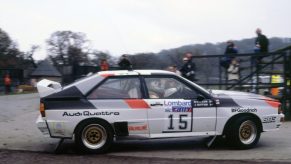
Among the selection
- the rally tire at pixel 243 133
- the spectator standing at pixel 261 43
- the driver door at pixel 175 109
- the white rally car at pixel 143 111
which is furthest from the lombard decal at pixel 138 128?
the spectator standing at pixel 261 43

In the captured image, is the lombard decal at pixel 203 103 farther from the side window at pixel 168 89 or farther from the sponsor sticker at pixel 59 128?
the sponsor sticker at pixel 59 128

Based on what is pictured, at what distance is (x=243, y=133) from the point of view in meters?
9.21

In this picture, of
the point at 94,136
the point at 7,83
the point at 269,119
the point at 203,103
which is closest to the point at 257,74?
the point at 269,119

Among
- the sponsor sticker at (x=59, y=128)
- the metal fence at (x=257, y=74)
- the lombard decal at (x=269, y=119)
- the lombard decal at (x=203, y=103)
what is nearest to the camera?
the sponsor sticker at (x=59, y=128)

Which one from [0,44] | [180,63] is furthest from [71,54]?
[180,63]

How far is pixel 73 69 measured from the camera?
802 inches

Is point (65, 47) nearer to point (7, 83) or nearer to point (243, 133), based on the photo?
point (7, 83)

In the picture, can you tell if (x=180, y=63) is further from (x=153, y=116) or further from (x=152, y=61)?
(x=153, y=116)

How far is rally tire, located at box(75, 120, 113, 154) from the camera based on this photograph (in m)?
8.62

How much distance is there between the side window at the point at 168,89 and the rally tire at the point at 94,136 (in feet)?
3.61

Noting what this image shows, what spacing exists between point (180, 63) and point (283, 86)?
3999 mm

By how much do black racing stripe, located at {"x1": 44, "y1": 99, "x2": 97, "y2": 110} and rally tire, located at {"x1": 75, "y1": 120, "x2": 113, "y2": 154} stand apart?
0.29m

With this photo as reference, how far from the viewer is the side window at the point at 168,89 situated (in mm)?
9047

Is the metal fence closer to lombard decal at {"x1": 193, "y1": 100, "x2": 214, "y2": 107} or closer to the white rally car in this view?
the white rally car
